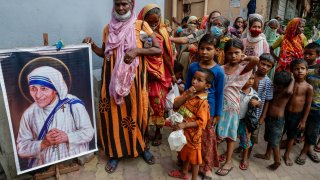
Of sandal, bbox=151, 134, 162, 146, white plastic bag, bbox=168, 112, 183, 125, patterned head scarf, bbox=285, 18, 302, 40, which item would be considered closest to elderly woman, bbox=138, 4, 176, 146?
sandal, bbox=151, 134, 162, 146

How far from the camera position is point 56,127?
258 cm

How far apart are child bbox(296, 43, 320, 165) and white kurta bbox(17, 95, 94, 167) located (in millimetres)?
2773

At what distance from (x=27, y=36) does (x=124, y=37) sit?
115 cm

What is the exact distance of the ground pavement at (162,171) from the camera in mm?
2834

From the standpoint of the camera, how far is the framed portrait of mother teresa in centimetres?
228

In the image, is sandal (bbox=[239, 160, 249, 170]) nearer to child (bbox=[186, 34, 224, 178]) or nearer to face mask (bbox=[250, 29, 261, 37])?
child (bbox=[186, 34, 224, 178])

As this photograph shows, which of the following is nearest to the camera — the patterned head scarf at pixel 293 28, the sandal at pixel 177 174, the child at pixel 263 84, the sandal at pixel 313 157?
the sandal at pixel 177 174

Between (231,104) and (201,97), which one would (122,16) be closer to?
(201,97)

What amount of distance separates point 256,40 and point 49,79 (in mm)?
2842

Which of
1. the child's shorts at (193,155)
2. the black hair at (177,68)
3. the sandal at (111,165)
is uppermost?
the black hair at (177,68)

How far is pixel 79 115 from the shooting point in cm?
272

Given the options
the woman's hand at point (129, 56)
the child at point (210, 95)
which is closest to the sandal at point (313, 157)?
the child at point (210, 95)

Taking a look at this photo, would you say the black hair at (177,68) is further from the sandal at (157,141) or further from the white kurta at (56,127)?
the white kurta at (56,127)

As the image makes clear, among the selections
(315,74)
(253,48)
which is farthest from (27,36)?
(315,74)
